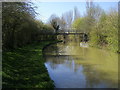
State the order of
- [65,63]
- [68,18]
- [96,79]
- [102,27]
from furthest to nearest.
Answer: [68,18]
[102,27]
[65,63]
[96,79]

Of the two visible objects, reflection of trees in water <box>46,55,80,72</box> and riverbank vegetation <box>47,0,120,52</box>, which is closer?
reflection of trees in water <box>46,55,80,72</box>

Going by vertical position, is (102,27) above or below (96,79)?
above

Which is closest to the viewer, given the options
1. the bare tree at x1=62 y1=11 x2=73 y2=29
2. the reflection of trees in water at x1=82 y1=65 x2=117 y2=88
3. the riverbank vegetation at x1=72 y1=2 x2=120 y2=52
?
the reflection of trees in water at x1=82 y1=65 x2=117 y2=88

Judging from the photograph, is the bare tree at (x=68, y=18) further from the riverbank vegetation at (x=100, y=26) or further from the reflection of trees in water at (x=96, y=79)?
the reflection of trees in water at (x=96, y=79)

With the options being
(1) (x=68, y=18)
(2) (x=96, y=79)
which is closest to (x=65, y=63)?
(2) (x=96, y=79)

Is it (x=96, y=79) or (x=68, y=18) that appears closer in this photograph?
(x=96, y=79)

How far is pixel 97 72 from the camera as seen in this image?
8.30 metres

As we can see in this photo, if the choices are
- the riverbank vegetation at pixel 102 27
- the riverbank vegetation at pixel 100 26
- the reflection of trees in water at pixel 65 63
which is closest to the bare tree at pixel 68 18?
the riverbank vegetation at pixel 100 26

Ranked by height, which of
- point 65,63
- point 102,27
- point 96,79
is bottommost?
point 96,79

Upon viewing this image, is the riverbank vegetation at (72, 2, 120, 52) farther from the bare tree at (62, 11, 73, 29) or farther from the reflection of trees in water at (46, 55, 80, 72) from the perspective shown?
the bare tree at (62, 11, 73, 29)

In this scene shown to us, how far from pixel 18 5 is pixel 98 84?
5.10 metres

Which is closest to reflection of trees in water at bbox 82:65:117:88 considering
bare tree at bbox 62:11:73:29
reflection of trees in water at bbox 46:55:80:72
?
reflection of trees in water at bbox 46:55:80:72

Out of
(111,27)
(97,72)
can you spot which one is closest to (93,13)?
(111,27)

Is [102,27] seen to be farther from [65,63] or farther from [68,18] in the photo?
[68,18]
